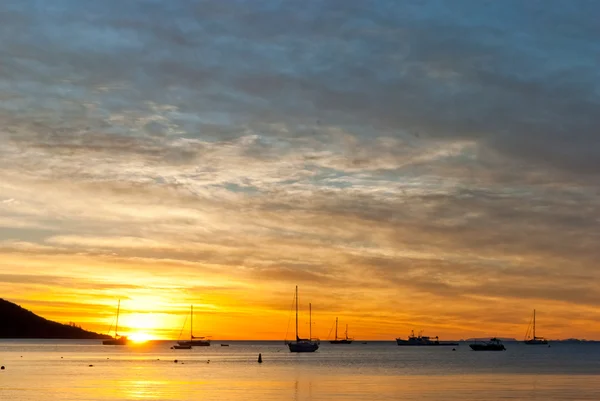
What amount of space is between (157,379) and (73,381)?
1169cm

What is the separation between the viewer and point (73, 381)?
108 metres

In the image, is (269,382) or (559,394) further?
(269,382)

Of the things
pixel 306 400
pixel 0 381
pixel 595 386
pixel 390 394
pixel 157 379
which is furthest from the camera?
pixel 157 379

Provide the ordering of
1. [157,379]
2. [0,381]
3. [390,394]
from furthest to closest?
[157,379], [0,381], [390,394]

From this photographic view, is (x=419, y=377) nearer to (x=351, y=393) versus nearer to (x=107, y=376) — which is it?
(x=351, y=393)

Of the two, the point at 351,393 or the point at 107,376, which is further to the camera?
the point at 107,376

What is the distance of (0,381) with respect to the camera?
104250 mm

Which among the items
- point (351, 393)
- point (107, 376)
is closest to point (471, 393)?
point (351, 393)

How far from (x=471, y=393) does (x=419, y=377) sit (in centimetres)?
3133

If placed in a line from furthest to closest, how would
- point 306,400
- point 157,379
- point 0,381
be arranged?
1. point 157,379
2. point 0,381
3. point 306,400

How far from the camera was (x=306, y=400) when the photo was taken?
78.8m

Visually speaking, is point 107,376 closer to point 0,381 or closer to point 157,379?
point 157,379

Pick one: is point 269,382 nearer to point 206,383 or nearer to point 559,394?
point 206,383

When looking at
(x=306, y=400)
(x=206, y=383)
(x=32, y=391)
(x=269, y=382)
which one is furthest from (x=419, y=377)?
(x=32, y=391)
